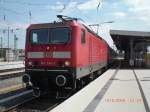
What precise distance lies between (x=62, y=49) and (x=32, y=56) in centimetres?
134

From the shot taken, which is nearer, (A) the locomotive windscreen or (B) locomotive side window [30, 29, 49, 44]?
(A) the locomotive windscreen

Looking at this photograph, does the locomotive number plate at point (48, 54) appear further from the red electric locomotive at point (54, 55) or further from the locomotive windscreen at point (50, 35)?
the locomotive windscreen at point (50, 35)

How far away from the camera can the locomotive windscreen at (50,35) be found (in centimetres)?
1433

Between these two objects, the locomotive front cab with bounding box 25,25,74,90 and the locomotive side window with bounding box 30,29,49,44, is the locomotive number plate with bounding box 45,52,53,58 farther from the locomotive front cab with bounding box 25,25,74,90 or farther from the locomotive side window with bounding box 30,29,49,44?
the locomotive side window with bounding box 30,29,49,44

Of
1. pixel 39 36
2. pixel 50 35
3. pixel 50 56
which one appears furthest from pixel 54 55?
pixel 39 36

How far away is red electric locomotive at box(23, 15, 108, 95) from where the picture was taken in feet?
45.9

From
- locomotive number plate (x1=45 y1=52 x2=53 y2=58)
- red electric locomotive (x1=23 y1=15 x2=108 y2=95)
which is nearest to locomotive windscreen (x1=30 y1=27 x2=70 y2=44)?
red electric locomotive (x1=23 y1=15 x2=108 y2=95)

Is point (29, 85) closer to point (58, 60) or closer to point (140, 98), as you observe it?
point (58, 60)

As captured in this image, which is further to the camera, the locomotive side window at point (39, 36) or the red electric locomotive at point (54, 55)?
the locomotive side window at point (39, 36)

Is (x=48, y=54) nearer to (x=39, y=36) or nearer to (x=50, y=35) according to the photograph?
(x=50, y=35)

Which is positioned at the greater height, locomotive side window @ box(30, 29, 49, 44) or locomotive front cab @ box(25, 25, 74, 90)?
locomotive side window @ box(30, 29, 49, 44)

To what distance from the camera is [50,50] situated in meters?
14.4

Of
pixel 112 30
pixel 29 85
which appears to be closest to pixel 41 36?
pixel 29 85

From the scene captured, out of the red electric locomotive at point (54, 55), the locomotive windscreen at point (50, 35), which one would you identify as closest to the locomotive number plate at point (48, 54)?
the red electric locomotive at point (54, 55)
